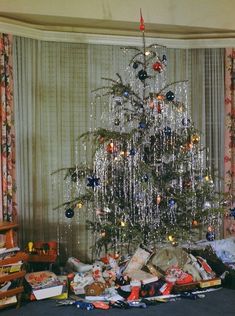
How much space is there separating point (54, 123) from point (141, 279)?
1.71 m

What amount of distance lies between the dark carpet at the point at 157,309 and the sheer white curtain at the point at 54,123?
3.06ft

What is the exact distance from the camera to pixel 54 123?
3.92 m

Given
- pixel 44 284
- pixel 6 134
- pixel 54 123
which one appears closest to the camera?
pixel 44 284

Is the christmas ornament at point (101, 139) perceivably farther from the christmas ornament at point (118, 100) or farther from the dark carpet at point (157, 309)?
the dark carpet at point (157, 309)

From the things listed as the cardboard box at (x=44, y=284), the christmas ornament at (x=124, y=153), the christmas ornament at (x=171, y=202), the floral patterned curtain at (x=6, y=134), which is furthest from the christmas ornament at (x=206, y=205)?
the floral patterned curtain at (x=6, y=134)

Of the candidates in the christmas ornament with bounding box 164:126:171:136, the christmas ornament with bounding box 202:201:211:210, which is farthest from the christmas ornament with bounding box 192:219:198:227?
the christmas ornament with bounding box 164:126:171:136

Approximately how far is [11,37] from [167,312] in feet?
8.66

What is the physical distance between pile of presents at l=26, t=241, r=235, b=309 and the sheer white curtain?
0.55m

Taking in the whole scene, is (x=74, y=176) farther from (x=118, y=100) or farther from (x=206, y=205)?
(x=206, y=205)

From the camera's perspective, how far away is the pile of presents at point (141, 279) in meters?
3.03

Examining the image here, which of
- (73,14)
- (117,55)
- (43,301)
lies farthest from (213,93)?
(43,301)

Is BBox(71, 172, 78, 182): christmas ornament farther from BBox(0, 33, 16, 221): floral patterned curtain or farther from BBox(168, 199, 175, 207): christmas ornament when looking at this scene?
BBox(168, 199, 175, 207): christmas ornament

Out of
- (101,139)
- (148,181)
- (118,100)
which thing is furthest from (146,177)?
(118,100)

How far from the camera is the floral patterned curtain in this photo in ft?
11.6
